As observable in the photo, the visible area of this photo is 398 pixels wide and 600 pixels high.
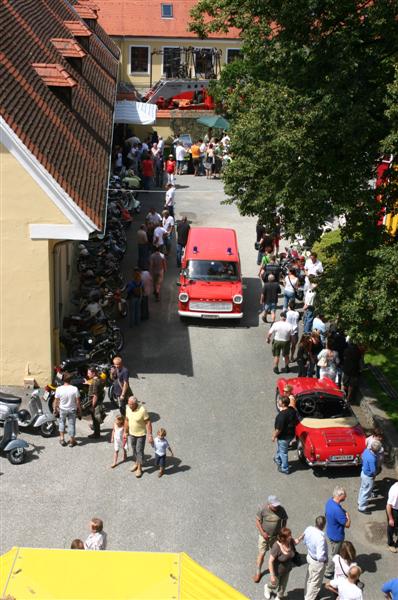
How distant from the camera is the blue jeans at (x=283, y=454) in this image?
17266 mm

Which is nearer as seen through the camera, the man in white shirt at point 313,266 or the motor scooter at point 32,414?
the motor scooter at point 32,414

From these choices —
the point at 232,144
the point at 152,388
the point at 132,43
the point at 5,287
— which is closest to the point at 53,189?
the point at 5,287

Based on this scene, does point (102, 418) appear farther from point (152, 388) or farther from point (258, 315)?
point (258, 315)

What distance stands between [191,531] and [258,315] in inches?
439

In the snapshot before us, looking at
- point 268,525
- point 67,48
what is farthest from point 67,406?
point 67,48

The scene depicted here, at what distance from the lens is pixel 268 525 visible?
14.1 meters

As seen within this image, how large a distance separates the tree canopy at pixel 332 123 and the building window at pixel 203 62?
33.4 m

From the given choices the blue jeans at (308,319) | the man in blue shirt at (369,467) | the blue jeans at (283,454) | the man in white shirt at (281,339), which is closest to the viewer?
the man in blue shirt at (369,467)

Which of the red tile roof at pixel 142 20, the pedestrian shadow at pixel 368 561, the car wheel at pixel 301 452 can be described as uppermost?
the red tile roof at pixel 142 20

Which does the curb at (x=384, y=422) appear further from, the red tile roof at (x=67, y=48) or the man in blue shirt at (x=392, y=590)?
the red tile roof at (x=67, y=48)

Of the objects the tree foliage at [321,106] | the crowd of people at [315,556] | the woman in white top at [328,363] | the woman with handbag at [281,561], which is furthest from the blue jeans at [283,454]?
the tree foliage at [321,106]

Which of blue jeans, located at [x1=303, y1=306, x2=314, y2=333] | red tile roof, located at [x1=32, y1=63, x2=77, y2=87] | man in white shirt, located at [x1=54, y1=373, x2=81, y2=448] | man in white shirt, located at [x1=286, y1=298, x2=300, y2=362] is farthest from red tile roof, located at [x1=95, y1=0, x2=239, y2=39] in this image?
man in white shirt, located at [x1=54, y1=373, x2=81, y2=448]

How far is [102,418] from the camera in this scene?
18656 mm

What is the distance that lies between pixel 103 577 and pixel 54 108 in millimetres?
15053
